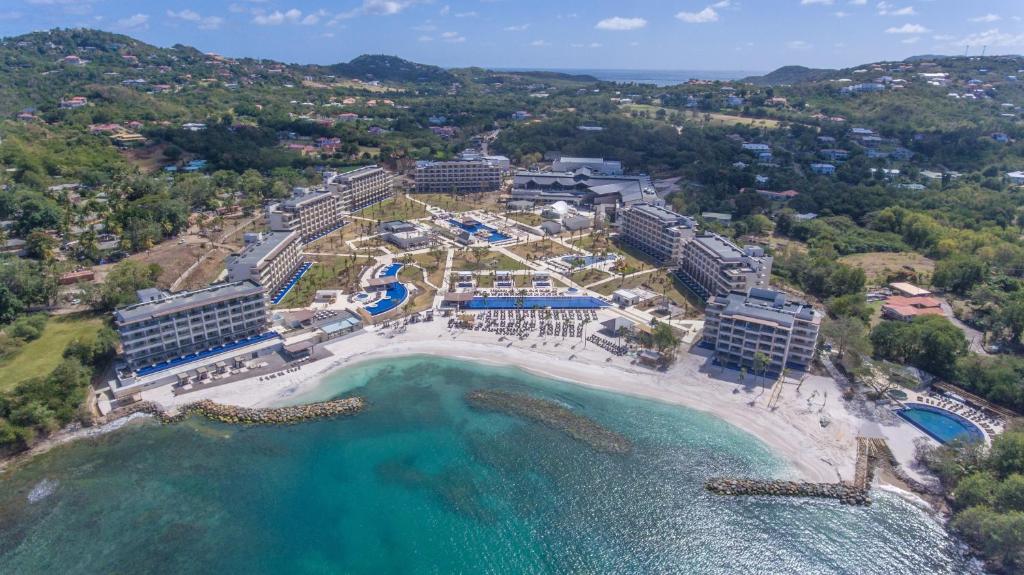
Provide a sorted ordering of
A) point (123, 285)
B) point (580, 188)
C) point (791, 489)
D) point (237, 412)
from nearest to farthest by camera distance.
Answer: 1. point (791, 489)
2. point (237, 412)
3. point (123, 285)
4. point (580, 188)

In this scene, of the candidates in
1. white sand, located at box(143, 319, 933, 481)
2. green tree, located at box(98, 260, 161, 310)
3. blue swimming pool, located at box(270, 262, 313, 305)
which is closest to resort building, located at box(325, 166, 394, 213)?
blue swimming pool, located at box(270, 262, 313, 305)

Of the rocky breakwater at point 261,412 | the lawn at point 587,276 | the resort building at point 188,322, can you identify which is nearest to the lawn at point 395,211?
the lawn at point 587,276

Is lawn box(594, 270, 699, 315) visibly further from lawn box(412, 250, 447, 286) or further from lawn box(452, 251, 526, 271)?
lawn box(412, 250, 447, 286)

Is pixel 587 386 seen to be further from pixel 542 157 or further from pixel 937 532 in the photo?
pixel 542 157

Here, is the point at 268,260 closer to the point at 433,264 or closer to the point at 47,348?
the point at 47,348

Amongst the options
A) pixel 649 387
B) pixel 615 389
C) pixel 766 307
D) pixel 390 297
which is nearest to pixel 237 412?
pixel 390 297

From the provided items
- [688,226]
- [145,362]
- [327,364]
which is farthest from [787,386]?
[145,362]
